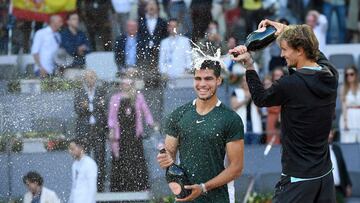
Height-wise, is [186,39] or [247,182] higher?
[186,39]

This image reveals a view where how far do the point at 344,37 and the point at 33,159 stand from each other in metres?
7.03

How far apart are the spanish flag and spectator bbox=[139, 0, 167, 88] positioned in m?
2.46

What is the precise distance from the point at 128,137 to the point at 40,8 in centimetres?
428

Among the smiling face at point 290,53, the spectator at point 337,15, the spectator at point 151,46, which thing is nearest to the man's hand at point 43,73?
the spectator at point 151,46

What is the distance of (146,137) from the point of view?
9.77 metres

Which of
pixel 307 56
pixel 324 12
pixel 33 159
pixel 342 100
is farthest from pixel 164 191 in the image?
pixel 324 12

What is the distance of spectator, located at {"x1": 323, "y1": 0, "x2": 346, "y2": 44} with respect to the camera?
15.7 meters

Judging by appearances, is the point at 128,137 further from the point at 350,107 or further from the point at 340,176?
the point at 350,107

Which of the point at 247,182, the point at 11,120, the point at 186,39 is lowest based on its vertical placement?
the point at 247,182

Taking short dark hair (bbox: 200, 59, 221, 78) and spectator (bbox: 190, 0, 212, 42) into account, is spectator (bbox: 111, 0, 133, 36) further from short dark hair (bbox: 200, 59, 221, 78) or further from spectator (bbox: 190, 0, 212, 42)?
short dark hair (bbox: 200, 59, 221, 78)

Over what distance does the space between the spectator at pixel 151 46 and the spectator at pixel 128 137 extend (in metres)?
0.17

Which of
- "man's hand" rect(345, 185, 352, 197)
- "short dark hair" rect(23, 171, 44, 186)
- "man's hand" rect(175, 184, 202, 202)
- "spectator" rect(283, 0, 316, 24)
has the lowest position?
"man's hand" rect(345, 185, 352, 197)

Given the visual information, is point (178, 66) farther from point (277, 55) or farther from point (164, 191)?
point (277, 55)

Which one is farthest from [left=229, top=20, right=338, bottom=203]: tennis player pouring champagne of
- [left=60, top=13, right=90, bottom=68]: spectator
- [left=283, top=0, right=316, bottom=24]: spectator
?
[left=283, top=0, right=316, bottom=24]: spectator
